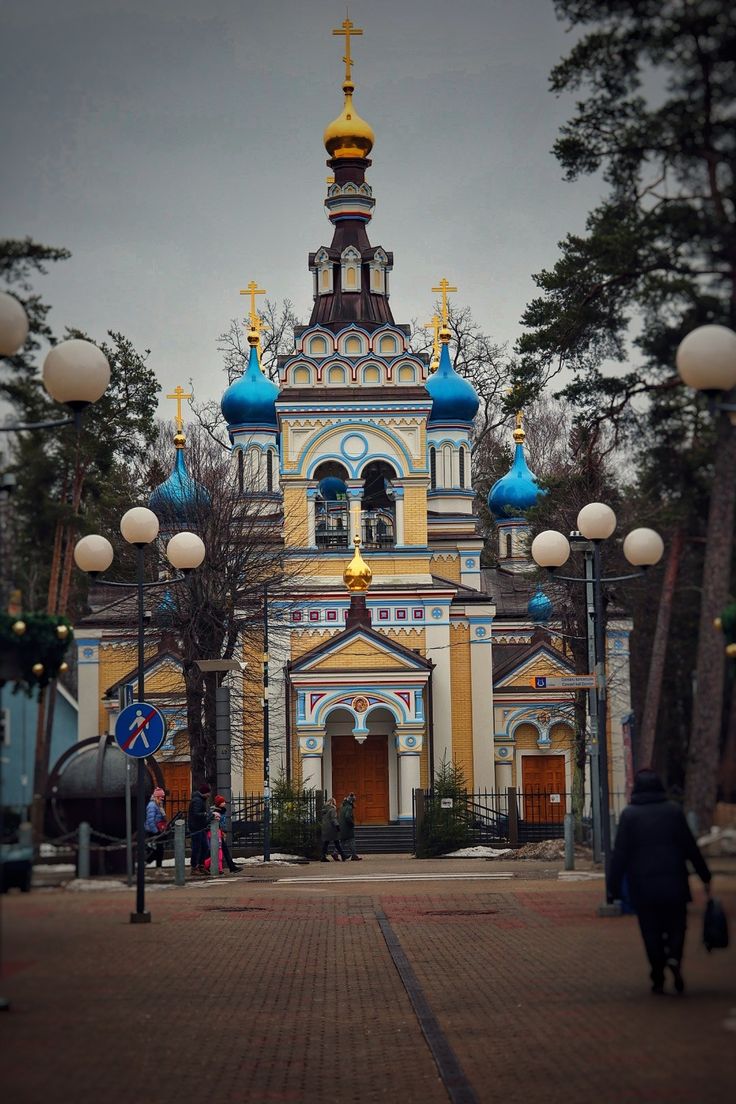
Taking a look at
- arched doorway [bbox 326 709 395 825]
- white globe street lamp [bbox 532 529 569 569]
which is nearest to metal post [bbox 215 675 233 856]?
white globe street lamp [bbox 532 529 569 569]

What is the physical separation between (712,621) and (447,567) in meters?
46.6

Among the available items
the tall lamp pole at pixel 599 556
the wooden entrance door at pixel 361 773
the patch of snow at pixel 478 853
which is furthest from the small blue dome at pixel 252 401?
the tall lamp pole at pixel 599 556

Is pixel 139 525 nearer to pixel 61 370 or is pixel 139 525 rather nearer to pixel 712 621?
pixel 61 370

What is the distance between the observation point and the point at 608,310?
6.42 meters

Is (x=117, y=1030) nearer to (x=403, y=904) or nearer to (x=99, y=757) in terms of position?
(x=99, y=757)

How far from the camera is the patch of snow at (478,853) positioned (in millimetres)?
33581

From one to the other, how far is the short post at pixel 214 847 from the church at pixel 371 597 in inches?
590

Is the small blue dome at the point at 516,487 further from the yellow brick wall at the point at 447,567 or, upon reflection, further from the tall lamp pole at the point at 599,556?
the tall lamp pole at the point at 599,556

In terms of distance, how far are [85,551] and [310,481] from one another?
3868 cm

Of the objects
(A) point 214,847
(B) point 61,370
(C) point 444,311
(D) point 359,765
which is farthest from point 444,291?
(B) point 61,370

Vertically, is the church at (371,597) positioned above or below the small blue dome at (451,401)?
below

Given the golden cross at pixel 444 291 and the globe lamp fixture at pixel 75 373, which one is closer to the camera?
the globe lamp fixture at pixel 75 373

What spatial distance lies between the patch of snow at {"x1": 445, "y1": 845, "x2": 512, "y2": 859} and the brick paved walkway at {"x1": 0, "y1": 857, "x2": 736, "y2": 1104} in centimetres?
1955

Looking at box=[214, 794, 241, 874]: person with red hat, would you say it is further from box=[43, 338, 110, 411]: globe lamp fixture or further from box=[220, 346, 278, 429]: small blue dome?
box=[220, 346, 278, 429]: small blue dome
